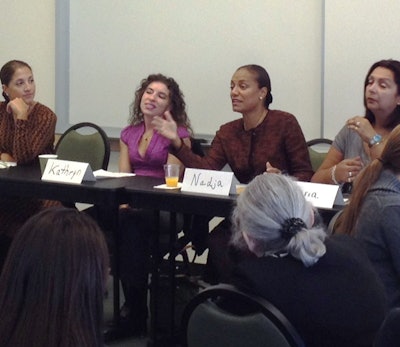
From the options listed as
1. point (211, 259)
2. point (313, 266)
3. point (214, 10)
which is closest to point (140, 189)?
point (211, 259)

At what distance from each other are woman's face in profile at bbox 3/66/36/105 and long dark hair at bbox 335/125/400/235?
87.7 inches

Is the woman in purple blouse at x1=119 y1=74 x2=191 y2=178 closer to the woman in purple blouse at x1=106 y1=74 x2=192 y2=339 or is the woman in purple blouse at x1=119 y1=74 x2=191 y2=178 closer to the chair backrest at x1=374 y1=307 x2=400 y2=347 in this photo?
the woman in purple blouse at x1=106 y1=74 x2=192 y2=339

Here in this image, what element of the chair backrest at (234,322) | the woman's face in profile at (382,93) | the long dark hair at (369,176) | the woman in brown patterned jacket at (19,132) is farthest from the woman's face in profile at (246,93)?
the chair backrest at (234,322)

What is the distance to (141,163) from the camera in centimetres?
363

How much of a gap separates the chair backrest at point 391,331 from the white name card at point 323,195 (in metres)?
1.33

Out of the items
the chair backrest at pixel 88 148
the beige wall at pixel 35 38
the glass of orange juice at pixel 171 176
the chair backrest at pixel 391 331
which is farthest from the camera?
A: the beige wall at pixel 35 38

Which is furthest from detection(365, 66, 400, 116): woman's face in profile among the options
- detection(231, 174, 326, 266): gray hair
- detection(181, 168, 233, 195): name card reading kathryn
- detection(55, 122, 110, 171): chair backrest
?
detection(231, 174, 326, 266): gray hair

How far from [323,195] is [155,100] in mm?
1238

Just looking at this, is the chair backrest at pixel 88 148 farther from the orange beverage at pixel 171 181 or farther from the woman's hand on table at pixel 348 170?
the woman's hand on table at pixel 348 170

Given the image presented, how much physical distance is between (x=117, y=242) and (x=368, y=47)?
1.67 metres

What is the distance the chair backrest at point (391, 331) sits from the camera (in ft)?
4.08

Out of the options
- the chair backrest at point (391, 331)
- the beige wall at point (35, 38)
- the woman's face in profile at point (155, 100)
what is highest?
the beige wall at point (35, 38)

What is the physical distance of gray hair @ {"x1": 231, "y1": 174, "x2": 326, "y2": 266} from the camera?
163 centimetres

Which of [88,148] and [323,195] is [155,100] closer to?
[88,148]
